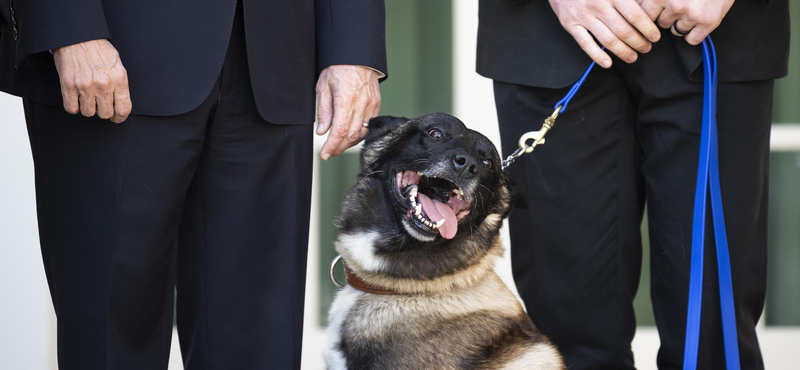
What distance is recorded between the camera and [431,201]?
216 cm

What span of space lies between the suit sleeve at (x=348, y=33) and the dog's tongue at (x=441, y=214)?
430 millimetres

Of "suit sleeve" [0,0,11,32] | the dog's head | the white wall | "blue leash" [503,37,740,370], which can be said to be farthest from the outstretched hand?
the white wall

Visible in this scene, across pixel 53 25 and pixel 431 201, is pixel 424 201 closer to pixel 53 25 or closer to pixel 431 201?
pixel 431 201

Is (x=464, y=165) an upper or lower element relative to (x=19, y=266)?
upper

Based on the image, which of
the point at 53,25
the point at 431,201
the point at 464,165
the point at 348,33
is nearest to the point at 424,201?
the point at 431,201

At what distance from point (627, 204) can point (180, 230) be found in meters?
1.23

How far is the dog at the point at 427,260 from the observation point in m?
1.94

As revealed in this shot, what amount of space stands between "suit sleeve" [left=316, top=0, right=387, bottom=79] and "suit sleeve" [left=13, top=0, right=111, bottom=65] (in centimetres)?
59

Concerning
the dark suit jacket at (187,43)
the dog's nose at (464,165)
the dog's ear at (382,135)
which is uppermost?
the dark suit jacket at (187,43)

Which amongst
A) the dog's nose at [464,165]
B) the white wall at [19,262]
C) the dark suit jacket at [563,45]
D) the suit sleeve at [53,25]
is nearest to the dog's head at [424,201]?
the dog's nose at [464,165]

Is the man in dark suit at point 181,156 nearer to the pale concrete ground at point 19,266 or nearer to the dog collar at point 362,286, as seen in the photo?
the dog collar at point 362,286

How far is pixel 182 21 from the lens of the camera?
161 centimetres

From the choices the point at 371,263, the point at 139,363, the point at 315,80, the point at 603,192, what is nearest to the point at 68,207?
the point at 139,363

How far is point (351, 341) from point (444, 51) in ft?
6.50
